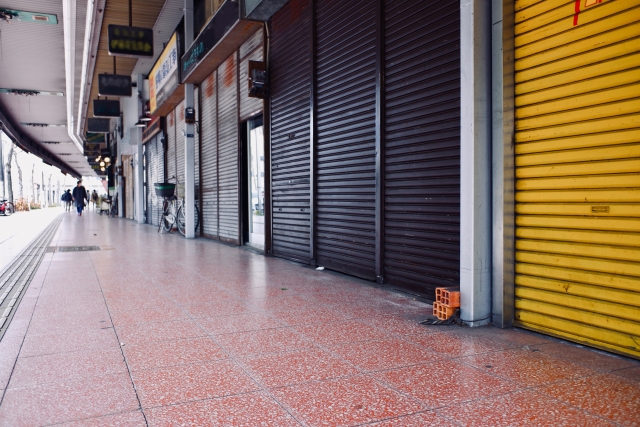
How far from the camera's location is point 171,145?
525 inches

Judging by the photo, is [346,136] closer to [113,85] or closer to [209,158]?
[209,158]

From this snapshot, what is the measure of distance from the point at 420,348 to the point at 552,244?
101 centimetres

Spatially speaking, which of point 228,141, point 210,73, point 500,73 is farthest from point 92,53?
point 500,73

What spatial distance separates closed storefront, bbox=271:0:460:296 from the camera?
3.86m

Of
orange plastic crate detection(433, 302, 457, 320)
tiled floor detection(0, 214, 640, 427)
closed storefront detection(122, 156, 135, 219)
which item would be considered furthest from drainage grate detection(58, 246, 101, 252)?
closed storefront detection(122, 156, 135, 219)

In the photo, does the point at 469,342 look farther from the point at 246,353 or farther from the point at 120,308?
the point at 120,308

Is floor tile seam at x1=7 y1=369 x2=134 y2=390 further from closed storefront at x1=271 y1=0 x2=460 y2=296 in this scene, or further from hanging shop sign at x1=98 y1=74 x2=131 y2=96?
hanging shop sign at x1=98 y1=74 x2=131 y2=96

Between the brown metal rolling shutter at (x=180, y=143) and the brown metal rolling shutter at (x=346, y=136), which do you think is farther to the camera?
the brown metal rolling shutter at (x=180, y=143)

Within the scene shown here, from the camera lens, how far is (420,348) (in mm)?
2771

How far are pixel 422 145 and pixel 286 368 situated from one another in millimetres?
2355

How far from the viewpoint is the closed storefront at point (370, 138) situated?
3.86 metres

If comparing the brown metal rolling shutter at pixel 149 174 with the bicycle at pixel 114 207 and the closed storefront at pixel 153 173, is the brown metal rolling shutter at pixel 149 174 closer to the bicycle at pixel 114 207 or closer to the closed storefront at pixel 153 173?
the closed storefront at pixel 153 173

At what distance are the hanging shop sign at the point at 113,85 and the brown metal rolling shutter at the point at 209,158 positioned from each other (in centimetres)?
389

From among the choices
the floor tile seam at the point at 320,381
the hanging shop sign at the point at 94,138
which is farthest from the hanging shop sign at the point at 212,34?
the hanging shop sign at the point at 94,138
